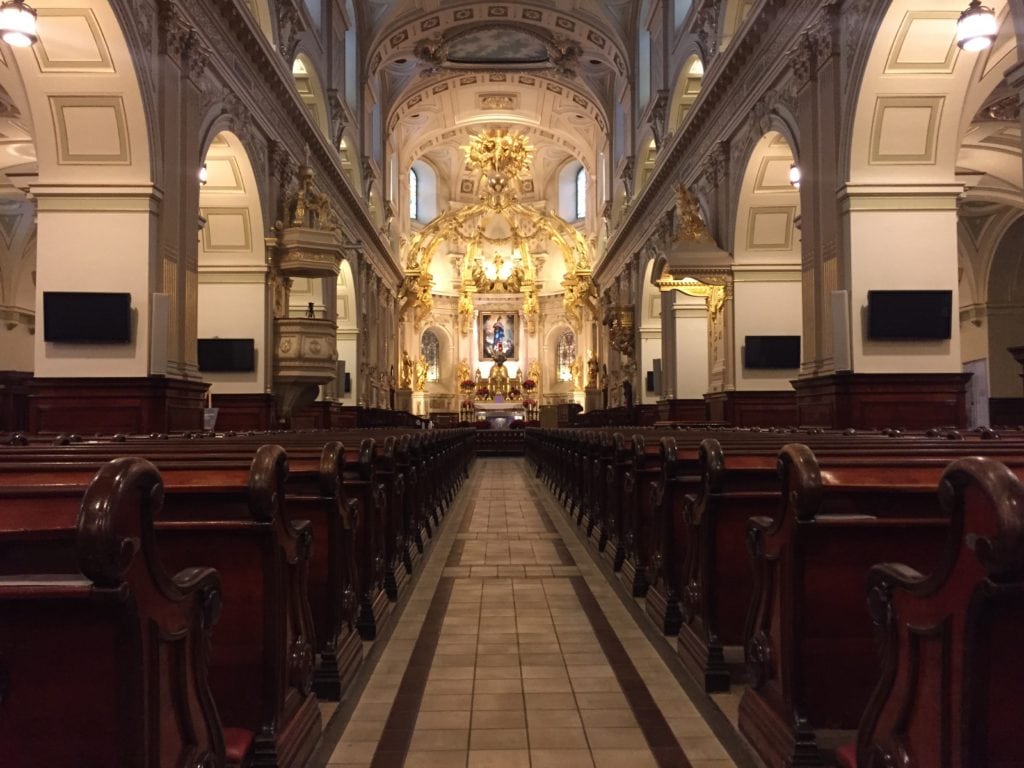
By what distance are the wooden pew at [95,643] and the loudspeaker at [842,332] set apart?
796 cm

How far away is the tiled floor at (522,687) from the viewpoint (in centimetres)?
271

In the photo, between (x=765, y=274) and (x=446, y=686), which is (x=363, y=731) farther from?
(x=765, y=274)

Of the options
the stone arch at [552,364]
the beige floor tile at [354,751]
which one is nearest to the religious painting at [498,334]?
the stone arch at [552,364]

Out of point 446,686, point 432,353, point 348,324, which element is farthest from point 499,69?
point 446,686

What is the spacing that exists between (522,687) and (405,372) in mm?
27781

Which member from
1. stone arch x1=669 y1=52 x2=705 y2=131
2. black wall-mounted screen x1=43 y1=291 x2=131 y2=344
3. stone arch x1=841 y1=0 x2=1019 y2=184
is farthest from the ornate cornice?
black wall-mounted screen x1=43 y1=291 x2=131 y2=344

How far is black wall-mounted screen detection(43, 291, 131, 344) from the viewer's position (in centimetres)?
792

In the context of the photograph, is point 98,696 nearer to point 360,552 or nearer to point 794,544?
point 794,544

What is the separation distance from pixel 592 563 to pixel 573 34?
1931 cm

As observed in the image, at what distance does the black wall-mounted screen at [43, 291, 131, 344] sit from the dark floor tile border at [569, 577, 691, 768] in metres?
5.63

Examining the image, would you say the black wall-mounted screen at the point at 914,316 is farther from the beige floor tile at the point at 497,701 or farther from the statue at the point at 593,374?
the statue at the point at 593,374

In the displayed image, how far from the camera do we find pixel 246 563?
2.30 metres

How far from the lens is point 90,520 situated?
1238mm

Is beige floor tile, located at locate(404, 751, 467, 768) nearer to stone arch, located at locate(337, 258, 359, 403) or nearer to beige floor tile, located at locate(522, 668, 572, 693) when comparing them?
beige floor tile, located at locate(522, 668, 572, 693)
